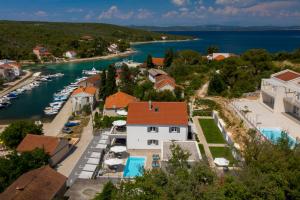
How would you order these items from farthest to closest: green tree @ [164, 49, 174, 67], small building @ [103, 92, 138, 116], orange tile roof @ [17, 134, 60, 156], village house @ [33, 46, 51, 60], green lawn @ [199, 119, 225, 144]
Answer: village house @ [33, 46, 51, 60], green tree @ [164, 49, 174, 67], small building @ [103, 92, 138, 116], green lawn @ [199, 119, 225, 144], orange tile roof @ [17, 134, 60, 156]

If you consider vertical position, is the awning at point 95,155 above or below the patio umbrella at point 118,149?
below

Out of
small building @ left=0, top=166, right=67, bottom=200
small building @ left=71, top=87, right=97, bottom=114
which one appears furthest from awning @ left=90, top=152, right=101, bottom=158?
small building @ left=71, top=87, right=97, bottom=114

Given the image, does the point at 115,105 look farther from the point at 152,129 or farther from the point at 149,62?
the point at 149,62

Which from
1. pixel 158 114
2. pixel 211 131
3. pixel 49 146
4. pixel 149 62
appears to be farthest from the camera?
Answer: pixel 149 62

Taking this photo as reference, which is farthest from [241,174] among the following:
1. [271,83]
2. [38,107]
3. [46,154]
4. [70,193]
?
[38,107]

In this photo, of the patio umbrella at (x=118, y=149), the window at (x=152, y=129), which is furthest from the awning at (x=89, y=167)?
the window at (x=152, y=129)

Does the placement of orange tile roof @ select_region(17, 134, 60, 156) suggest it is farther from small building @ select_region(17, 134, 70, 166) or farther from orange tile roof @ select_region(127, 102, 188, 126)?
orange tile roof @ select_region(127, 102, 188, 126)

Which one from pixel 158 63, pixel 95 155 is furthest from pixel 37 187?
pixel 158 63

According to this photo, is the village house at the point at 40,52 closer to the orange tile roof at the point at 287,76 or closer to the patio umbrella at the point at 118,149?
the patio umbrella at the point at 118,149

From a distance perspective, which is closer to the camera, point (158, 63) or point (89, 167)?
point (89, 167)
